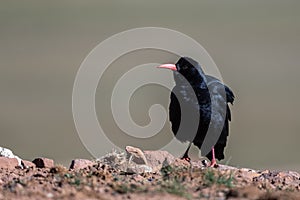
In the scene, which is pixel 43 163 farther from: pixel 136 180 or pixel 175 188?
pixel 175 188

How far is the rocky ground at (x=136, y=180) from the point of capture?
10961 millimetres

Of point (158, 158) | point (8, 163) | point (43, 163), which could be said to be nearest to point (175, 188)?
point (43, 163)

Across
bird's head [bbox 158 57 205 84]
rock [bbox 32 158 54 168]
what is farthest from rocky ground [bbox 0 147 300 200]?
bird's head [bbox 158 57 205 84]

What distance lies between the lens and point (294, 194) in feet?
37.1

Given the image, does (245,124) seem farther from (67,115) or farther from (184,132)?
(184,132)

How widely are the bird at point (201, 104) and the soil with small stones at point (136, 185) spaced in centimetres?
216

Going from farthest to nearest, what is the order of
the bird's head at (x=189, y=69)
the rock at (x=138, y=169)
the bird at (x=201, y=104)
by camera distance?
1. the bird's head at (x=189, y=69)
2. the bird at (x=201, y=104)
3. the rock at (x=138, y=169)

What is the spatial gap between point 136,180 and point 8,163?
7.53 ft

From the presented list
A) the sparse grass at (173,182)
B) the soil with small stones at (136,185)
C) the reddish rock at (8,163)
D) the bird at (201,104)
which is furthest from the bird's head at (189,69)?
the sparse grass at (173,182)

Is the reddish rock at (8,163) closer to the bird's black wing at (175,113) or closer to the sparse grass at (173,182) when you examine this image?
the sparse grass at (173,182)

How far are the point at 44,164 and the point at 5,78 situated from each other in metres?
30.2

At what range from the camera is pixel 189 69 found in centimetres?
1600

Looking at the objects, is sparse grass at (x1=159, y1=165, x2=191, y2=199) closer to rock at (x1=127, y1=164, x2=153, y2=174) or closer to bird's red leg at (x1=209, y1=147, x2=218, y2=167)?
rock at (x1=127, y1=164, x2=153, y2=174)

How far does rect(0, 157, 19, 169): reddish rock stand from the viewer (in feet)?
45.2
